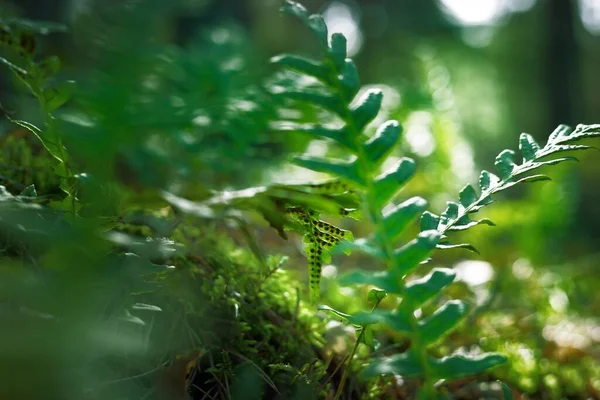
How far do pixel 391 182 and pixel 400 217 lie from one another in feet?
0.11

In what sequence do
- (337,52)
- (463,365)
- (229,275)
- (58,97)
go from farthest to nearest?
(229,275) → (58,97) → (337,52) → (463,365)

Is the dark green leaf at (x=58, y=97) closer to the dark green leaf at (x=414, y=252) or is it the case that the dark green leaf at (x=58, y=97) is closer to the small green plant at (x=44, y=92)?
the small green plant at (x=44, y=92)

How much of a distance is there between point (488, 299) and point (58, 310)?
1.06m

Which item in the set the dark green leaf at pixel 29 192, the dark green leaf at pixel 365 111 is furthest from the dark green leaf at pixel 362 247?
the dark green leaf at pixel 29 192

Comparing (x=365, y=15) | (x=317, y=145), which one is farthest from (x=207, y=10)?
(x=365, y=15)

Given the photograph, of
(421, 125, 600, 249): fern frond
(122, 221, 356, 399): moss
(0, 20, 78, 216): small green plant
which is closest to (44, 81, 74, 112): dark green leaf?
(0, 20, 78, 216): small green plant

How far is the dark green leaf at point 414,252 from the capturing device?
49 cm

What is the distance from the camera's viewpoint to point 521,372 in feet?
3.36

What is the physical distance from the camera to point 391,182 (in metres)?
0.50

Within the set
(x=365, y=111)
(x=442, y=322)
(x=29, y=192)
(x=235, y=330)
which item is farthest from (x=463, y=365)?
(x=29, y=192)

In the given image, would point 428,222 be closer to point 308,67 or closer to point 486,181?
point 486,181

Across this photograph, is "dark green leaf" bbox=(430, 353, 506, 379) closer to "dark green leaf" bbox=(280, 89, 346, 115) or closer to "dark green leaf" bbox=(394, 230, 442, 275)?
"dark green leaf" bbox=(394, 230, 442, 275)

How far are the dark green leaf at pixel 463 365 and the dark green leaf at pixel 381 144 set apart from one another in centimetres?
18

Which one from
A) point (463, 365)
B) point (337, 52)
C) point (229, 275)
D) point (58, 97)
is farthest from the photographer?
point (229, 275)
